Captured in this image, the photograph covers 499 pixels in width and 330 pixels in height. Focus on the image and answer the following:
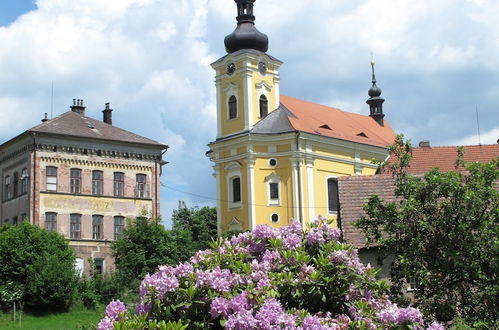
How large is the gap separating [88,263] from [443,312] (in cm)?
3569

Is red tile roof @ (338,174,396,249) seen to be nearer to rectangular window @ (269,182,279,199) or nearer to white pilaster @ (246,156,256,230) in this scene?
white pilaster @ (246,156,256,230)

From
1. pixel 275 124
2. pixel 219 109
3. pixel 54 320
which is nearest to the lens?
pixel 54 320

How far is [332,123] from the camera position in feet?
188

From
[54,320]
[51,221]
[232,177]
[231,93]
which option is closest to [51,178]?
[51,221]

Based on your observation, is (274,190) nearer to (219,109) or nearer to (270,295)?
(219,109)

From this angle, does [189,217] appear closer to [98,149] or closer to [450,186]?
[98,149]

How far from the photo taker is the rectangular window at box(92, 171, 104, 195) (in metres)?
47.5

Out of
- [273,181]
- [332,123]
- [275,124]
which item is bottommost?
[273,181]

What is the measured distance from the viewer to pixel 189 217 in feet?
238

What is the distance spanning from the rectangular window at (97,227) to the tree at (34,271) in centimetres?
682

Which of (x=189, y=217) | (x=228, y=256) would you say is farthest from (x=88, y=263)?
(x=228, y=256)

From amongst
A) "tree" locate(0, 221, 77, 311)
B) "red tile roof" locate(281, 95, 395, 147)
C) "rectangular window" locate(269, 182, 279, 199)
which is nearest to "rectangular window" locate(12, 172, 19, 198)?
"tree" locate(0, 221, 77, 311)

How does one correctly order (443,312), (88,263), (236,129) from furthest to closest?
(236,129) < (88,263) < (443,312)

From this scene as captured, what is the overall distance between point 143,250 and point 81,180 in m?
6.78
